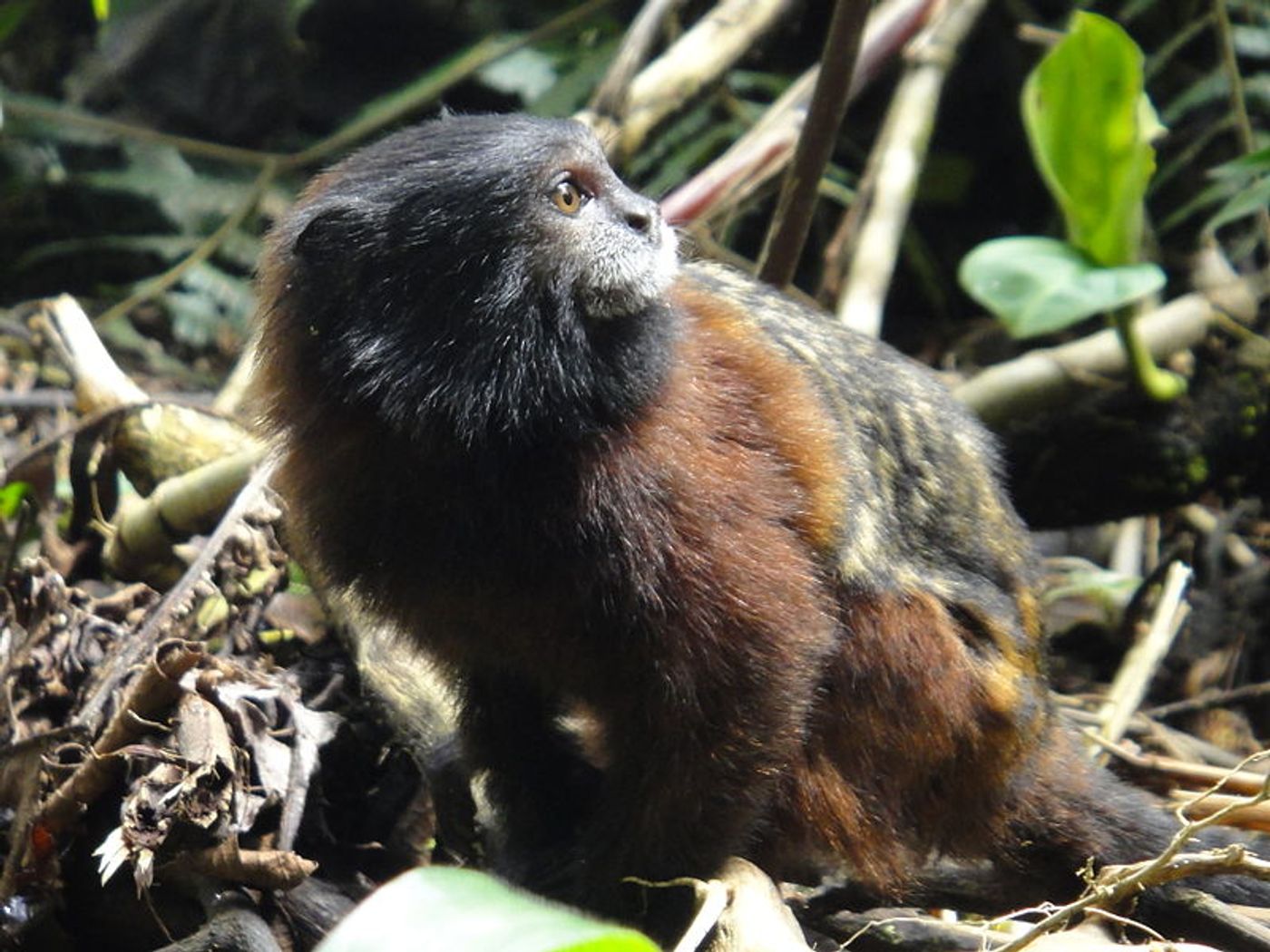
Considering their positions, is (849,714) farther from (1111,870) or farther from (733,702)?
(1111,870)

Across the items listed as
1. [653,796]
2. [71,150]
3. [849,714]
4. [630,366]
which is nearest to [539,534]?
[630,366]

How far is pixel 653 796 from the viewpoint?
3.35 m

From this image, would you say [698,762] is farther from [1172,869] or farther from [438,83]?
[438,83]

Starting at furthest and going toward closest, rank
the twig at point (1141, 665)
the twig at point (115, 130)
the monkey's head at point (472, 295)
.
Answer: the twig at point (115, 130) < the twig at point (1141, 665) < the monkey's head at point (472, 295)

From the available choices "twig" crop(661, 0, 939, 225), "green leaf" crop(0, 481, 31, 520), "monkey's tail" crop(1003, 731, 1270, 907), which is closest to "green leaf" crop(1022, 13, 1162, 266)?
"twig" crop(661, 0, 939, 225)

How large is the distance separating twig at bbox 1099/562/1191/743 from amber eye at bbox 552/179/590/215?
264 centimetres

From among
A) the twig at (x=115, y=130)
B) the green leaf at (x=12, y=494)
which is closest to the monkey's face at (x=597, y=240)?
the green leaf at (x=12, y=494)

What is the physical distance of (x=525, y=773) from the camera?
12.9ft

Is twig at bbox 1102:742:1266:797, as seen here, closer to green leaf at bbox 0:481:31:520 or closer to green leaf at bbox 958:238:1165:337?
Result: green leaf at bbox 958:238:1165:337

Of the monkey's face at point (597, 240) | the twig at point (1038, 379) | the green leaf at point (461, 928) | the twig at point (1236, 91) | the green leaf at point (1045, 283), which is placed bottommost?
the green leaf at point (461, 928)

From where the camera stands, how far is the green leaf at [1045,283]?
4766 millimetres

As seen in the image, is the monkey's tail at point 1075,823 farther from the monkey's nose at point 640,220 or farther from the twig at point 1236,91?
the twig at point 1236,91

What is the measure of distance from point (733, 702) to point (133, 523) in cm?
233

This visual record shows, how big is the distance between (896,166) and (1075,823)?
10.8 ft
